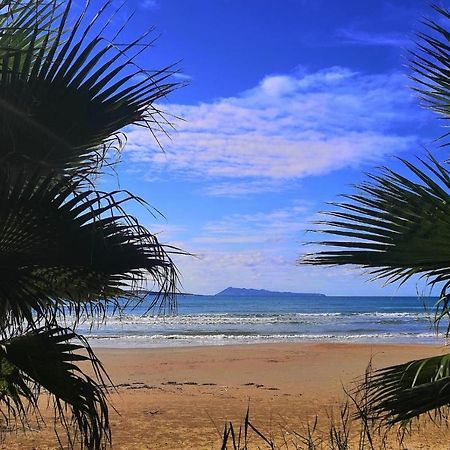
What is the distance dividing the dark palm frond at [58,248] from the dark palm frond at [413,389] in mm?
1105

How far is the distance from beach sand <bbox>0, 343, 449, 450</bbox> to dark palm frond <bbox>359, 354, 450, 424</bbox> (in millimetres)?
482

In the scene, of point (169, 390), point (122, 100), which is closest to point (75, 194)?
point (122, 100)

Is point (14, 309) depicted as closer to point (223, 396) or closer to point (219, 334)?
point (223, 396)

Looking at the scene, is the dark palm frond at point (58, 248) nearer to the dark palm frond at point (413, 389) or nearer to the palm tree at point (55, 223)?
the palm tree at point (55, 223)

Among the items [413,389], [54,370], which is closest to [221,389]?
[54,370]

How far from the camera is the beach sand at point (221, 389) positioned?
7.36m

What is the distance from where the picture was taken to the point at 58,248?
2.73m

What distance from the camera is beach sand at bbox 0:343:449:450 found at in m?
7.36

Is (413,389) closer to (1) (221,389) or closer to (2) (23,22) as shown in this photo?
(2) (23,22)

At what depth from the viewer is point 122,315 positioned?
3256 millimetres

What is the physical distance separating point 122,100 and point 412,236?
61.3 inches

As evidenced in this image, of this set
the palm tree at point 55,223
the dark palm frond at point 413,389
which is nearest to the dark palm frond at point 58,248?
the palm tree at point 55,223

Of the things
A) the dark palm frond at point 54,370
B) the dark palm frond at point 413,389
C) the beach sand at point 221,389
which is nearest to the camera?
the dark palm frond at point 413,389

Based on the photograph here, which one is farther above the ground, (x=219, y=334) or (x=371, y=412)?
(x=371, y=412)
